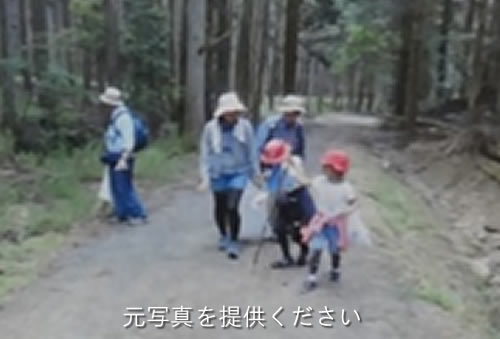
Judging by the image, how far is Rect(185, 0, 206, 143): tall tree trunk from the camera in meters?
18.5

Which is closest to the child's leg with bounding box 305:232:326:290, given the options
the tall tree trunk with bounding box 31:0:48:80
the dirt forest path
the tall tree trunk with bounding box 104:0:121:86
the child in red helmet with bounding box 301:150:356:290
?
the child in red helmet with bounding box 301:150:356:290

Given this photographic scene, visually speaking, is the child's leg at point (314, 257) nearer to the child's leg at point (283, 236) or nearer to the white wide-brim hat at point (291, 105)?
the child's leg at point (283, 236)

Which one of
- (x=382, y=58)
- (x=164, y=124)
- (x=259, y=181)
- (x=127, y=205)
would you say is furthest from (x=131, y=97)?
(x=382, y=58)

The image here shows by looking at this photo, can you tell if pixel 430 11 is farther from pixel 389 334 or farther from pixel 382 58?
pixel 389 334

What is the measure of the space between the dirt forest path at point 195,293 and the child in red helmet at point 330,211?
0.39 metres

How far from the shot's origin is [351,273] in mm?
8812

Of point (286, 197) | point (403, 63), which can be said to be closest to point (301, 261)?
point (286, 197)

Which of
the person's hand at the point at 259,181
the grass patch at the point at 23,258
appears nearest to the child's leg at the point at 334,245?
the person's hand at the point at 259,181

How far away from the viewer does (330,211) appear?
7.92 m

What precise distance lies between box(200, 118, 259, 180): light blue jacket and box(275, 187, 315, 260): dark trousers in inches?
27.8

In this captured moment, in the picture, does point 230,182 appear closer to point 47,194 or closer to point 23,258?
point 23,258

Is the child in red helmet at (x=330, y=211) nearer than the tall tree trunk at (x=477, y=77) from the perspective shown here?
Yes

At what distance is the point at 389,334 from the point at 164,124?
16111 mm

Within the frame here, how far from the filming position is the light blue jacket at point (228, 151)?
29.9 ft
